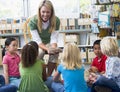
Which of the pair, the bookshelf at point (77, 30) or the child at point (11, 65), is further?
the bookshelf at point (77, 30)

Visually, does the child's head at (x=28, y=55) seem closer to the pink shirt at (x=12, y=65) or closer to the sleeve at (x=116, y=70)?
the pink shirt at (x=12, y=65)

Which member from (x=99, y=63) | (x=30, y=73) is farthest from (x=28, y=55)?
(x=99, y=63)

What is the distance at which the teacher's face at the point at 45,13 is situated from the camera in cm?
296

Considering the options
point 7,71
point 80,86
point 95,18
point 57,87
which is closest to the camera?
point 80,86

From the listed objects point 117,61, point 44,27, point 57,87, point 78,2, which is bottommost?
point 57,87

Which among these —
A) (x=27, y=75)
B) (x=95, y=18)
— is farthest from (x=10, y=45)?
(x=95, y=18)

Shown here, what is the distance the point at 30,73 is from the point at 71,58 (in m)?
0.42

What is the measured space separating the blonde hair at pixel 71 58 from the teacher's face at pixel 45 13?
621 mm

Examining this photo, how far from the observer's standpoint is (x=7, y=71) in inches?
114

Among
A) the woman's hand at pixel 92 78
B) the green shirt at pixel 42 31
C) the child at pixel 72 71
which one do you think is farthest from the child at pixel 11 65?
the woman's hand at pixel 92 78

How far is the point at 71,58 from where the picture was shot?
247 centimetres

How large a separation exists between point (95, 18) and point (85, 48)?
1.33 metres

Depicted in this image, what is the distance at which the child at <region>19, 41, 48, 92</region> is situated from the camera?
8.34 ft

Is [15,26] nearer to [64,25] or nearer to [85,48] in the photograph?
[64,25]
